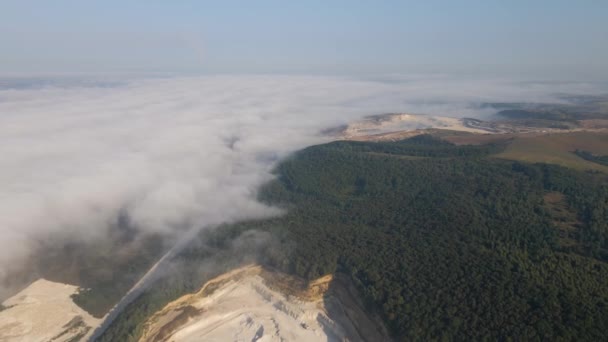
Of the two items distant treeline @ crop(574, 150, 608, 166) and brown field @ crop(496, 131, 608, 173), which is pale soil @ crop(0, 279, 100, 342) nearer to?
brown field @ crop(496, 131, 608, 173)

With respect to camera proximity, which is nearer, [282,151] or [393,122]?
[282,151]

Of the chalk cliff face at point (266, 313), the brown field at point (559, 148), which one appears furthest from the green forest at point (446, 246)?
the brown field at point (559, 148)

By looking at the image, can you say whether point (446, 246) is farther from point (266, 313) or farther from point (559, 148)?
point (559, 148)

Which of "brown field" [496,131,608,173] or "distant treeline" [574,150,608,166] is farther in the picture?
"distant treeline" [574,150,608,166]

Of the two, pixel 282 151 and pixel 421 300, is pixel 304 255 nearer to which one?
pixel 421 300

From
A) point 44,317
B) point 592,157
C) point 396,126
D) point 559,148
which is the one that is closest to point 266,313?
point 44,317

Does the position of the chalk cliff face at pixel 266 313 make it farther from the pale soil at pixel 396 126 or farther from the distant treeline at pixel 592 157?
the pale soil at pixel 396 126

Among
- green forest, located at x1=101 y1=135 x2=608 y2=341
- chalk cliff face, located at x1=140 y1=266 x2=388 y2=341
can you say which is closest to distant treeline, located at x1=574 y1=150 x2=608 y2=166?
green forest, located at x1=101 y1=135 x2=608 y2=341

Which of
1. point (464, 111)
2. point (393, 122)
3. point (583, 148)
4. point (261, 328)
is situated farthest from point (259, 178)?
point (464, 111)
